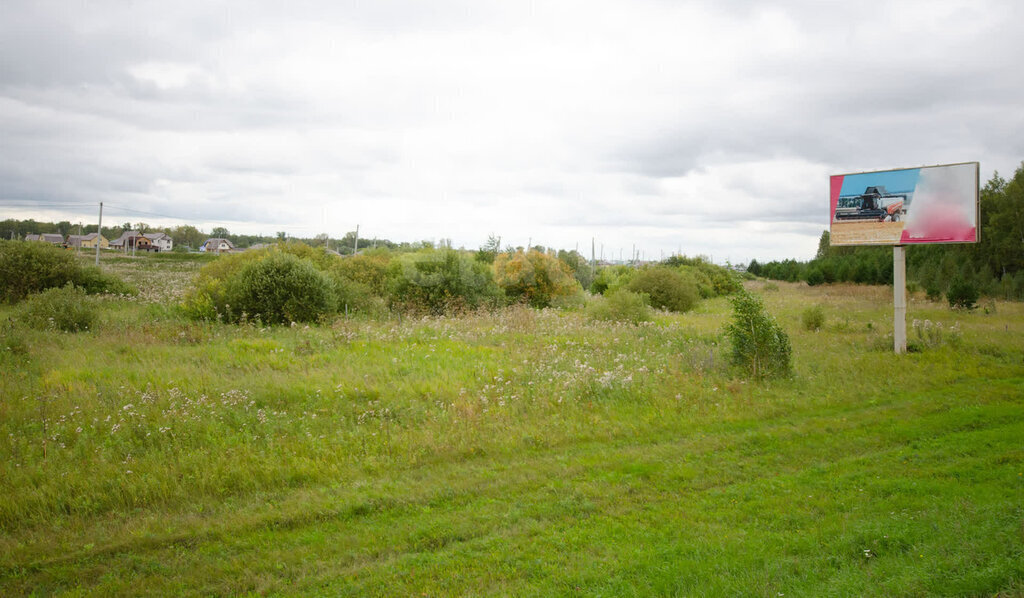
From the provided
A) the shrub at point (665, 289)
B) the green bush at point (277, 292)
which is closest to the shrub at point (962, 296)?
the shrub at point (665, 289)

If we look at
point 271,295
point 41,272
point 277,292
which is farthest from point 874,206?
point 41,272

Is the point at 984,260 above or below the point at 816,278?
above

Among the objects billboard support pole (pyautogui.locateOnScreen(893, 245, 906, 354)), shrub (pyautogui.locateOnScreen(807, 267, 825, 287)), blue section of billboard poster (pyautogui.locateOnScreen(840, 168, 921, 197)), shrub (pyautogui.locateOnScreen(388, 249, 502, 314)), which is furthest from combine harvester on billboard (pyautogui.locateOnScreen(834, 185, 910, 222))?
shrub (pyautogui.locateOnScreen(807, 267, 825, 287))

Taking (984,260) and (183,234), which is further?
(183,234)

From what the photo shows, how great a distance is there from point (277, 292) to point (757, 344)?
51.4ft

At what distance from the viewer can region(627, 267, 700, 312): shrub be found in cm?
3189

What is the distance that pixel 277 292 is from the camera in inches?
782

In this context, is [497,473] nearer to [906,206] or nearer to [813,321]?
[906,206]

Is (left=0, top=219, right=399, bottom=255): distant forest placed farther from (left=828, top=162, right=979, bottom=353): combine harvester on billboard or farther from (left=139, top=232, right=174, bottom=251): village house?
(left=828, top=162, right=979, bottom=353): combine harvester on billboard

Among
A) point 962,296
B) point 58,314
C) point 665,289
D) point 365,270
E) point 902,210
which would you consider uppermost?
point 902,210

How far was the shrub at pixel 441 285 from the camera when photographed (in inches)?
997

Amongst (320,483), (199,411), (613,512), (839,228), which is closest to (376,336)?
(199,411)

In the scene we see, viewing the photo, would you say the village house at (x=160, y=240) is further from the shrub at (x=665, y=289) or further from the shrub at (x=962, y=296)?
the shrub at (x=962, y=296)

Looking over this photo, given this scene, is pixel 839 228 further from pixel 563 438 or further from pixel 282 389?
pixel 282 389
